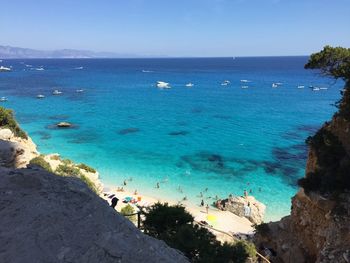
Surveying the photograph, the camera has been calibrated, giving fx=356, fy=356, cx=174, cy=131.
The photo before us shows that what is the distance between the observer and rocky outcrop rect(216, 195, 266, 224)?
99.0ft

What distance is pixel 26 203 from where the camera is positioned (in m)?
8.52

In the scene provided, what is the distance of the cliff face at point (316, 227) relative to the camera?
49.8 feet

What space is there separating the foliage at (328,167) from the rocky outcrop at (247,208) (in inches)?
496

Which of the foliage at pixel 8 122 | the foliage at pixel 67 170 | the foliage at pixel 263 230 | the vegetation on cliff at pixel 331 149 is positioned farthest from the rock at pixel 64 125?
the vegetation on cliff at pixel 331 149

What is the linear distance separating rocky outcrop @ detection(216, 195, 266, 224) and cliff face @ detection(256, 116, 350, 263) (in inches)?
306

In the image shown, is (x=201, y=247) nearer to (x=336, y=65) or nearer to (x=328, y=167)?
(x=328, y=167)

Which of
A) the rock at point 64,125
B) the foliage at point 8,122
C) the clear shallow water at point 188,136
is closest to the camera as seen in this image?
the foliage at point 8,122

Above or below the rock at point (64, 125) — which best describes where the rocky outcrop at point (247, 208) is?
above

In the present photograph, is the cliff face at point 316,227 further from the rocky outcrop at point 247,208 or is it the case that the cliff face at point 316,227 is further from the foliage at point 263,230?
the rocky outcrop at point 247,208

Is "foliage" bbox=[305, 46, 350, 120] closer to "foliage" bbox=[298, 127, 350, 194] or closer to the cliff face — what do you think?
the cliff face

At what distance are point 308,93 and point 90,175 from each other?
81.2 meters

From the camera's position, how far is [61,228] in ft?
26.1

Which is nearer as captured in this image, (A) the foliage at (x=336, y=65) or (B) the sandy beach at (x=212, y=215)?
(A) the foliage at (x=336, y=65)

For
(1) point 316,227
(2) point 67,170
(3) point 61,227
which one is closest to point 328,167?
(1) point 316,227
